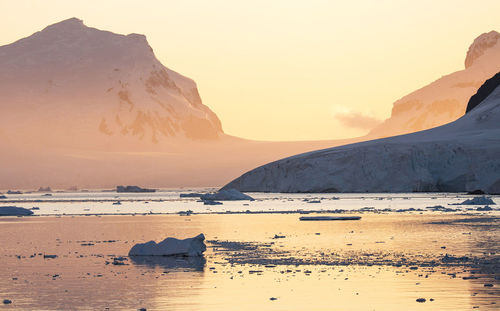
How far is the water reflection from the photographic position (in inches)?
854

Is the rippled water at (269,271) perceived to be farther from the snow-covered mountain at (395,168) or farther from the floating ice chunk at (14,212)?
the snow-covered mountain at (395,168)

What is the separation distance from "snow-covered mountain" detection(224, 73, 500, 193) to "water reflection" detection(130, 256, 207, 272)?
207 feet

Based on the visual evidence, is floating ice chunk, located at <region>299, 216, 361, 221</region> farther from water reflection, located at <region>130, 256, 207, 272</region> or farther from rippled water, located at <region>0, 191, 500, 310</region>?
water reflection, located at <region>130, 256, 207, 272</region>

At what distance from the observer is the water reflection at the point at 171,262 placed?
854 inches

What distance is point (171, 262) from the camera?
22922 millimetres

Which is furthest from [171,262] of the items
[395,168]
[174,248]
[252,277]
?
[395,168]

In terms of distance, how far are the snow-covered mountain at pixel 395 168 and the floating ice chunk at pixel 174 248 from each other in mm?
62457

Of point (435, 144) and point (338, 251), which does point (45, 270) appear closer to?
point (338, 251)

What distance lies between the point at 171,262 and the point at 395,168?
237 ft

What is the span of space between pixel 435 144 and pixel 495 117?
17.9m

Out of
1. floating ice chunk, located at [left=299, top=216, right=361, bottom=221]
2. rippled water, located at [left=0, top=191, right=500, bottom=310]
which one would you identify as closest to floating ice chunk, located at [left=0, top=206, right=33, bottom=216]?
rippled water, located at [left=0, top=191, right=500, bottom=310]

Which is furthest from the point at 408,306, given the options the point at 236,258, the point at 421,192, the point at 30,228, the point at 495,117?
the point at 495,117

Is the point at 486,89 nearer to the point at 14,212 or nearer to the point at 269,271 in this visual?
the point at 14,212

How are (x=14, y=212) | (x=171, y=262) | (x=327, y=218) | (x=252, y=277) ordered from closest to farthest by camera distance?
(x=252, y=277) → (x=171, y=262) → (x=327, y=218) → (x=14, y=212)
